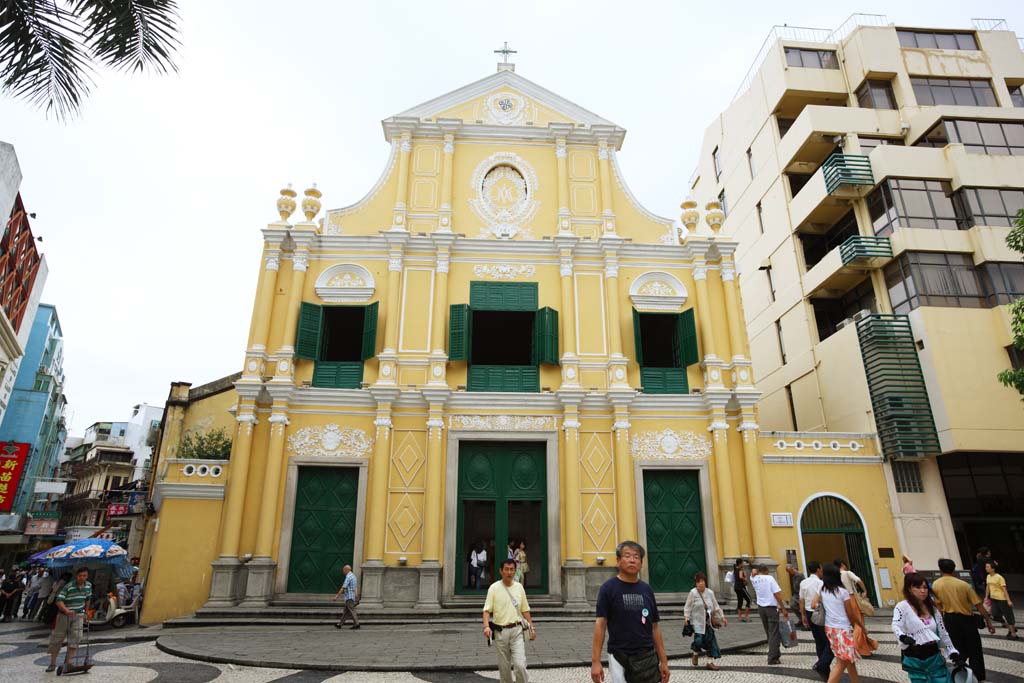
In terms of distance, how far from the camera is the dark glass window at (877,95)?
19.7 m

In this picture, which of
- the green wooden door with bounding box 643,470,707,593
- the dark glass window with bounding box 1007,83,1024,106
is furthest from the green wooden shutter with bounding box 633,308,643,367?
the dark glass window with bounding box 1007,83,1024,106

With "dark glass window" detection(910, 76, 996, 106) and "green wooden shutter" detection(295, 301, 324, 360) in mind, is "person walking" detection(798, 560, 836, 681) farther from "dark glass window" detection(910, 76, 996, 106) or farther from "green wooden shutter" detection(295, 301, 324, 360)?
"dark glass window" detection(910, 76, 996, 106)

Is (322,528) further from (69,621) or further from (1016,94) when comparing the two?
(1016,94)

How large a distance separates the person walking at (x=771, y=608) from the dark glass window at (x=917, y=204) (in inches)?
528

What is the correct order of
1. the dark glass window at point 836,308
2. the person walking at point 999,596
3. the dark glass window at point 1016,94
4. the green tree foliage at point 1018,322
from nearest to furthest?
the person walking at point 999,596 → the green tree foliage at point 1018,322 → the dark glass window at point 836,308 → the dark glass window at point 1016,94

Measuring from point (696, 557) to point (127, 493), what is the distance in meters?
36.4

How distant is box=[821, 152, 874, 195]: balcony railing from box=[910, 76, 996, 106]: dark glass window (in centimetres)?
408

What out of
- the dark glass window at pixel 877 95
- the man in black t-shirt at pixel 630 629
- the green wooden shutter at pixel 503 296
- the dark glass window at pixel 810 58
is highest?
the dark glass window at pixel 810 58

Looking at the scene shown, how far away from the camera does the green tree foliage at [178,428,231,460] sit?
19812 mm

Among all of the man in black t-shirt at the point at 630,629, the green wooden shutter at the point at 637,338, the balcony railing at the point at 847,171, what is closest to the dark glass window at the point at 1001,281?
the balcony railing at the point at 847,171

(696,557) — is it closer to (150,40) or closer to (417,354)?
(417,354)

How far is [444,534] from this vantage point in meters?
13.0

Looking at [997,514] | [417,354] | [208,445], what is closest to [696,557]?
[417,354]

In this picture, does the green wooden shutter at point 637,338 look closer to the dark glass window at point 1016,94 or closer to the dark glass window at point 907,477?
the dark glass window at point 907,477
